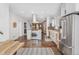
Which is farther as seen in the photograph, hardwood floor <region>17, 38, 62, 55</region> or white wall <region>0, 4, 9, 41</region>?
hardwood floor <region>17, 38, 62, 55</region>

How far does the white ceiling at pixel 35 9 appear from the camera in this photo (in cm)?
157

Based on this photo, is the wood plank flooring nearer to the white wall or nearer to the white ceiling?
the white wall

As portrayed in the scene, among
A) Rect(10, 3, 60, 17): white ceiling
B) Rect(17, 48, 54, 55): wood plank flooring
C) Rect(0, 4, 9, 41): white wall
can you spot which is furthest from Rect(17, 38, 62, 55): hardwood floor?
Rect(10, 3, 60, 17): white ceiling

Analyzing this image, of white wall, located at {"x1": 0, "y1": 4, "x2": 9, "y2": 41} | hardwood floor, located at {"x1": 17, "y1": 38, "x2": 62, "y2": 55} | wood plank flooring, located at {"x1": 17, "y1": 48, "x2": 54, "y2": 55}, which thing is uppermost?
white wall, located at {"x1": 0, "y1": 4, "x2": 9, "y2": 41}

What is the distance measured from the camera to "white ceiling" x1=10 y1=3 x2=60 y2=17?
1.57m

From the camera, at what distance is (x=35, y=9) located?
165 cm

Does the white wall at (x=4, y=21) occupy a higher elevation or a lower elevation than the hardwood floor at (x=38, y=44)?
higher

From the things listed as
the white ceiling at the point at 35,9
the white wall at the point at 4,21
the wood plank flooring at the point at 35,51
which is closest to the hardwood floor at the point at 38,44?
the wood plank flooring at the point at 35,51

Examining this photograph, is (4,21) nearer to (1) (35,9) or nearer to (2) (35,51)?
(1) (35,9)

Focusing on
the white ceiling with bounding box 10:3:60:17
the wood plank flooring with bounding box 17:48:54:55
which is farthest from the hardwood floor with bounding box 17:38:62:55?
the white ceiling with bounding box 10:3:60:17

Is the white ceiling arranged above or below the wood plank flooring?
above

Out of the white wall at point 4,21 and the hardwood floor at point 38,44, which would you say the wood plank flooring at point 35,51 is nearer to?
the hardwood floor at point 38,44
